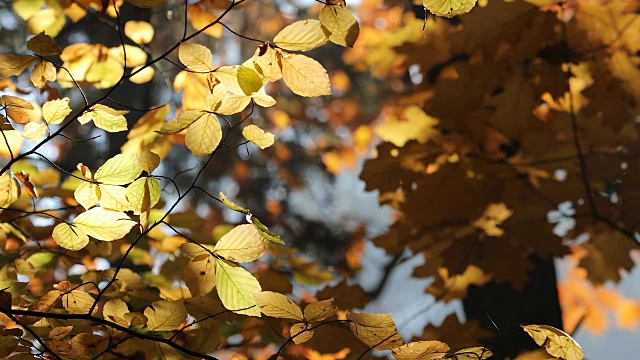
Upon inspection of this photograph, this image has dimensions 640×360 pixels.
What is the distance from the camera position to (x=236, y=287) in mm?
489

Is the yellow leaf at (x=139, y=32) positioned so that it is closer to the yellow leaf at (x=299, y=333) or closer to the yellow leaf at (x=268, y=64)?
the yellow leaf at (x=268, y=64)

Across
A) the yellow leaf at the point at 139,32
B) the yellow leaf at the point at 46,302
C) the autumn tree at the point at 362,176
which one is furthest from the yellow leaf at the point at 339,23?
the yellow leaf at the point at 139,32

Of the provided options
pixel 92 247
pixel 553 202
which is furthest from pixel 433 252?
pixel 92 247

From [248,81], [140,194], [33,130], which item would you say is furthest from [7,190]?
[248,81]

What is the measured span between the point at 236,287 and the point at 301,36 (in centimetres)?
21

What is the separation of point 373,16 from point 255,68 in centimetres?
242

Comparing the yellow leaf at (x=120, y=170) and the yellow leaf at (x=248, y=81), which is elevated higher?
the yellow leaf at (x=248, y=81)

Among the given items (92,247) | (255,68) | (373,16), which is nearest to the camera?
(255,68)

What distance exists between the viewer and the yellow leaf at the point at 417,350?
1.49ft

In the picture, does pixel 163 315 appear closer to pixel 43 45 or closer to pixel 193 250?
pixel 193 250

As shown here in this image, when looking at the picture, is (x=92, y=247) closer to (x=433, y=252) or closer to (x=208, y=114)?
(x=208, y=114)

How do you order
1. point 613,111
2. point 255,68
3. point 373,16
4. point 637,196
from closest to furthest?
point 255,68 < point 613,111 < point 637,196 < point 373,16

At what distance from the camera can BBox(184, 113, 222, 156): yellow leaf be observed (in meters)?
0.51

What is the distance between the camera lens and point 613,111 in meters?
0.93
